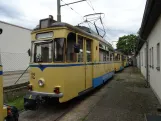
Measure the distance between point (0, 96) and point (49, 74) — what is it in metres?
2.33

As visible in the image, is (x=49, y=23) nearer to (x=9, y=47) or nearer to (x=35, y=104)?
(x=35, y=104)

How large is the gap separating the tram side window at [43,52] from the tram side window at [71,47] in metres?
0.61

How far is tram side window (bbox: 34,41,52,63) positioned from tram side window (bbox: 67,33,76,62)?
1.99ft

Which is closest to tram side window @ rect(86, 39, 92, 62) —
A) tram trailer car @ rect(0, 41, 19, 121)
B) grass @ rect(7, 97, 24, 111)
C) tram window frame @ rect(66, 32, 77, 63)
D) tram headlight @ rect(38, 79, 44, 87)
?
tram window frame @ rect(66, 32, 77, 63)

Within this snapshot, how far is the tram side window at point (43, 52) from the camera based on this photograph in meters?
5.75

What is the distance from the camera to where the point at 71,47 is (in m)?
6.06

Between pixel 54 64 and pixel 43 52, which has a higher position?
pixel 43 52

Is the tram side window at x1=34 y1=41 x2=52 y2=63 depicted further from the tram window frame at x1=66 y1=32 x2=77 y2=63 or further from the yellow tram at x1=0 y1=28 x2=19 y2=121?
the yellow tram at x1=0 y1=28 x2=19 y2=121

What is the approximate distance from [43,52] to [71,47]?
980 mm

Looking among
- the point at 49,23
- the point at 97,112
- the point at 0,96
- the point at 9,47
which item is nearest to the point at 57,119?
the point at 97,112

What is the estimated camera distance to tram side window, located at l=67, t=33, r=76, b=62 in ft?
19.3

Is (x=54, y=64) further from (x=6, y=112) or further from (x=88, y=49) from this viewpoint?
(x=88, y=49)

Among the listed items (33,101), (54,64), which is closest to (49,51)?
(54,64)

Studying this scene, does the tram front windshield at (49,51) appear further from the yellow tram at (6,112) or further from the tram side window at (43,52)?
the yellow tram at (6,112)
